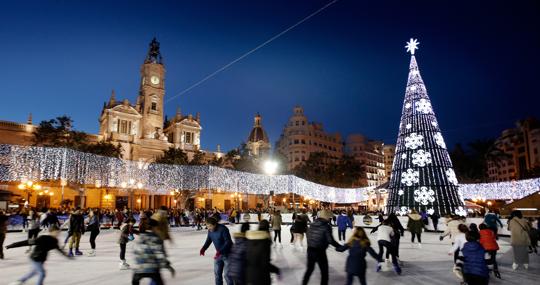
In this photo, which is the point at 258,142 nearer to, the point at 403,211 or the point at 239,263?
the point at 403,211

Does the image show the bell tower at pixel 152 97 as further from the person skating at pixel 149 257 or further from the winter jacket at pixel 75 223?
the person skating at pixel 149 257

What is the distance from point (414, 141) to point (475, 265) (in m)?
22.3

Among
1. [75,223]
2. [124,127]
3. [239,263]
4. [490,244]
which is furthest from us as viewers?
[124,127]

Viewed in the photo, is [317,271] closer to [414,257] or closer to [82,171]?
[414,257]

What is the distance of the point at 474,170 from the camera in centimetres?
6919

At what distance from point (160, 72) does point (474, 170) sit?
61553 mm

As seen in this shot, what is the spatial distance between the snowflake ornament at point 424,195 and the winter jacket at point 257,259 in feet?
79.2

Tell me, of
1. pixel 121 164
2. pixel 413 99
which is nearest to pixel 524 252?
pixel 413 99

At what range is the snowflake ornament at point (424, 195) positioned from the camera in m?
26.9

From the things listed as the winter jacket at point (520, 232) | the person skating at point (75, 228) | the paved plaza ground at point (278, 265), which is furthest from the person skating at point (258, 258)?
the person skating at point (75, 228)

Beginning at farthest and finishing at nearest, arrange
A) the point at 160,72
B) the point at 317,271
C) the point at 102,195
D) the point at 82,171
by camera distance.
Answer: the point at 160,72 < the point at 102,195 < the point at 82,171 < the point at 317,271

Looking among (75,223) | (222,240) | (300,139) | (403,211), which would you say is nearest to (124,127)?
(300,139)

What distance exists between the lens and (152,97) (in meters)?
72.9

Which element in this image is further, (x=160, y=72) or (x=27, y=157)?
(x=160, y=72)
